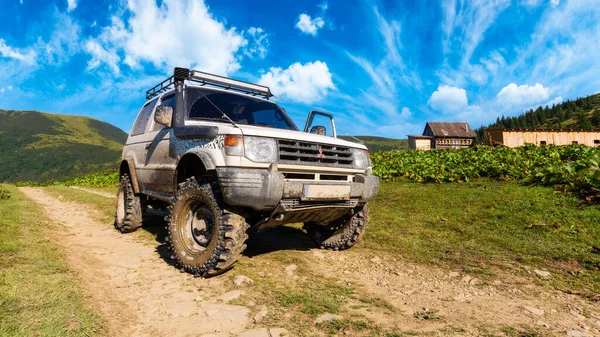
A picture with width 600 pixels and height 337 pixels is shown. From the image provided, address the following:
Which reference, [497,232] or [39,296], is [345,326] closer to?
[39,296]

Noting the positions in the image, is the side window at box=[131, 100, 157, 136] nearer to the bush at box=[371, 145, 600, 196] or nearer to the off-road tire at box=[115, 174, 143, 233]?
the off-road tire at box=[115, 174, 143, 233]

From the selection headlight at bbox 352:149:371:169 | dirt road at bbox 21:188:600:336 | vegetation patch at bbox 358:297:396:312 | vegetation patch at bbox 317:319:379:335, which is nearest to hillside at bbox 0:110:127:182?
dirt road at bbox 21:188:600:336

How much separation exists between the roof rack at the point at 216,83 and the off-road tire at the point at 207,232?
1.80 metres

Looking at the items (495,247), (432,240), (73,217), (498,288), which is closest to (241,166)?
(498,288)

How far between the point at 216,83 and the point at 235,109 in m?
0.69

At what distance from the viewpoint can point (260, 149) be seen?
3680 millimetres

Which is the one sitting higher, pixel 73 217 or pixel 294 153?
pixel 294 153

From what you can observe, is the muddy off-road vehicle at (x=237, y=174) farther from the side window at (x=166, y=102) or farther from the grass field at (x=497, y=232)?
the grass field at (x=497, y=232)

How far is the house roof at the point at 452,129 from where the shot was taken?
62.2 metres

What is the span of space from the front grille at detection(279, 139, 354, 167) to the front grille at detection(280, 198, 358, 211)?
44 cm

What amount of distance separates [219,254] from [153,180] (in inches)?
96.9

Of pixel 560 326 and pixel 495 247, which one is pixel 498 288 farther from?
pixel 495 247

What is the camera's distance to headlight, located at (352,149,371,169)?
15.2ft

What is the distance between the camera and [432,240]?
5547 mm
